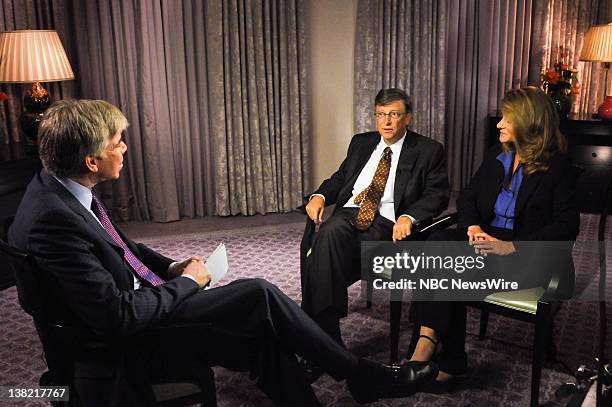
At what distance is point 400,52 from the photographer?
190 inches

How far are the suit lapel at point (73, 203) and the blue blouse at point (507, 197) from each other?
1.55 metres

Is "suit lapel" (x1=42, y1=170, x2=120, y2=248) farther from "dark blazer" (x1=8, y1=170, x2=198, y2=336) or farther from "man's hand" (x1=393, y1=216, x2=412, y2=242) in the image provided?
"man's hand" (x1=393, y1=216, x2=412, y2=242)

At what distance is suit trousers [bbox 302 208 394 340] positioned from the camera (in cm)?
255

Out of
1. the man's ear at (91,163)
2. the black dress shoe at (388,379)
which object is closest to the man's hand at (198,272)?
the man's ear at (91,163)

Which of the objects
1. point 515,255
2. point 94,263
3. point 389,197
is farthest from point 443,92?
point 94,263

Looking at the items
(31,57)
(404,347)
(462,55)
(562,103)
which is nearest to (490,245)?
(404,347)

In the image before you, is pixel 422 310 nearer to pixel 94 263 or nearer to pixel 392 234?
pixel 392 234

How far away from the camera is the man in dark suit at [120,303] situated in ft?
5.09

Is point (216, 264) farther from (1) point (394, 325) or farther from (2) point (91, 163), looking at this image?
(1) point (394, 325)

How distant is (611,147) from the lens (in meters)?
4.57

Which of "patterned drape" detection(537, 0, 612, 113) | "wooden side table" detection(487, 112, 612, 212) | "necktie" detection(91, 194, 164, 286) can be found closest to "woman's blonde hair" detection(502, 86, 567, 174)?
"necktie" detection(91, 194, 164, 286)

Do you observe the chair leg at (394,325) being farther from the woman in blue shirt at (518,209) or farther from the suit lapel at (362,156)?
the suit lapel at (362,156)

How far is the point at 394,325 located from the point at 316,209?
2.06 ft

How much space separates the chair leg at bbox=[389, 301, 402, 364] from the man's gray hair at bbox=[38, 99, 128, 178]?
1.33 meters
